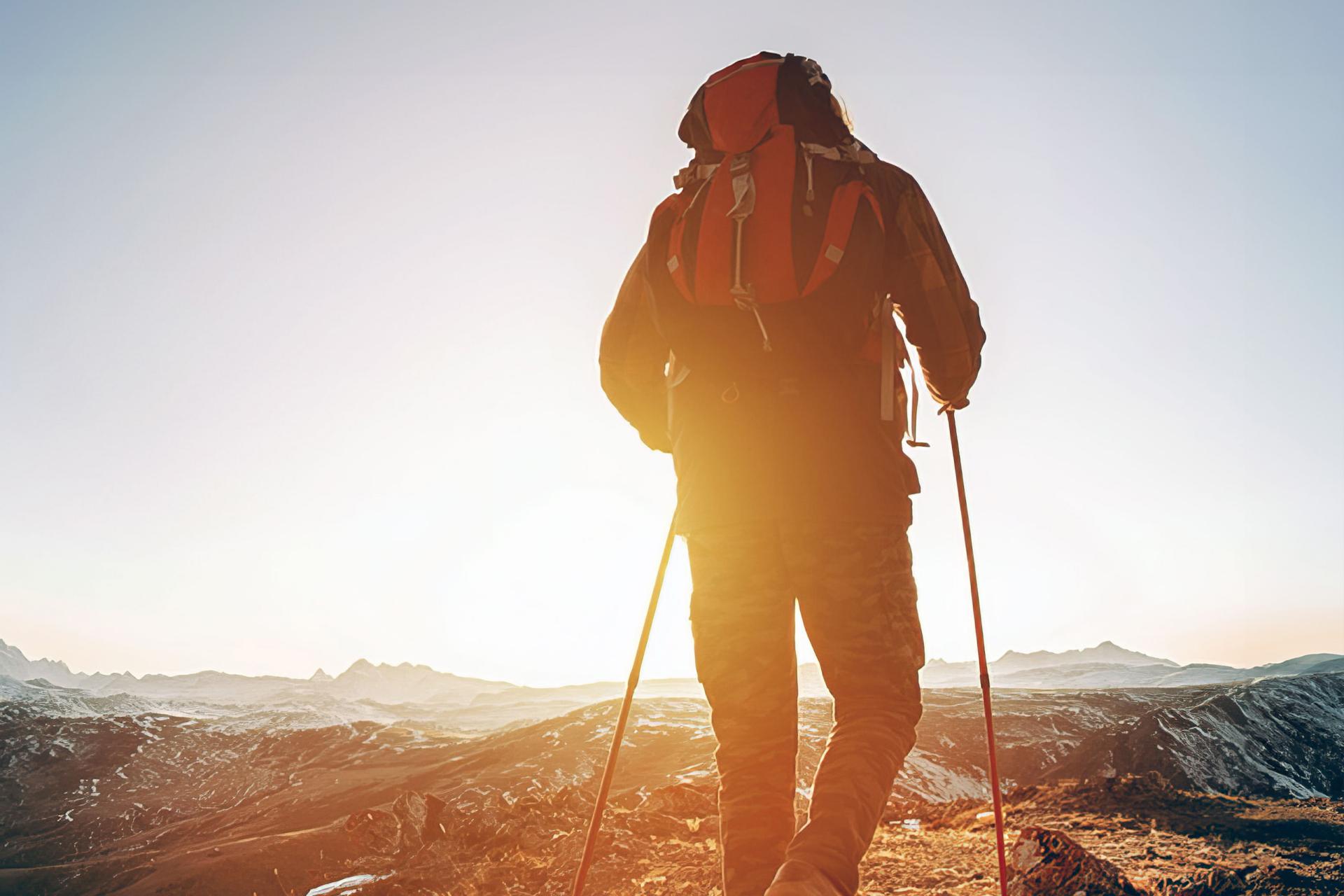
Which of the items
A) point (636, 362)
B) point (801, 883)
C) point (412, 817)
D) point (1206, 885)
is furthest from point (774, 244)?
point (412, 817)

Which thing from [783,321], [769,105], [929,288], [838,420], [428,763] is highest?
[769,105]

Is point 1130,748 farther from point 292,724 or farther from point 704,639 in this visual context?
point 292,724

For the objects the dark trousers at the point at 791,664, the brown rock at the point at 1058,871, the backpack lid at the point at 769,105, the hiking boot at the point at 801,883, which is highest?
the backpack lid at the point at 769,105

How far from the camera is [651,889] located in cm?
479

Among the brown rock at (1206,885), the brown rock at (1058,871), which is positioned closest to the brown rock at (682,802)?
the brown rock at (1058,871)

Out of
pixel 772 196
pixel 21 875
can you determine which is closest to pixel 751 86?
pixel 772 196

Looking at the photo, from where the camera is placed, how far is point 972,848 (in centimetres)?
494

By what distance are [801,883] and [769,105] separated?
221 cm

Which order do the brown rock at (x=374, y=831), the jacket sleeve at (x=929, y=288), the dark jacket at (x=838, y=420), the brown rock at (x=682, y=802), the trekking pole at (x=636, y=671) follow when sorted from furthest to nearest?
1. the brown rock at (x=374, y=831)
2. the brown rock at (x=682, y=802)
3. the trekking pole at (x=636, y=671)
4. the jacket sleeve at (x=929, y=288)
5. the dark jacket at (x=838, y=420)

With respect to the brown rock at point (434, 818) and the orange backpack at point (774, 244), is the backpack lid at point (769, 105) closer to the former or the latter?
the orange backpack at point (774, 244)

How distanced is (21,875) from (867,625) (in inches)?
1286

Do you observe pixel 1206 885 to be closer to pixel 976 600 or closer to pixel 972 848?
pixel 972 848

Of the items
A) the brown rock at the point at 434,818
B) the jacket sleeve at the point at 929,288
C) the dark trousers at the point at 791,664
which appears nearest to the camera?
the dark trousers at the point at 791,664

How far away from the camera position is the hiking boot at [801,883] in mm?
1412
